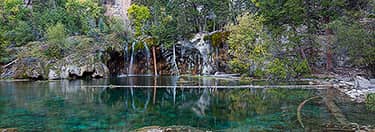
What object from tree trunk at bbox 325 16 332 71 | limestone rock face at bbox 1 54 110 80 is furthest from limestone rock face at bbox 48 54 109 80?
tree trunk at bbox 325 16 332 71

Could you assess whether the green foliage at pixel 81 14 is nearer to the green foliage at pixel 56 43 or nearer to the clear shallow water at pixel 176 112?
the green foliage at pixel 56 43

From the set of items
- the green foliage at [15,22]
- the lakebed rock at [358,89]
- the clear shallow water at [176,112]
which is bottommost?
the clear shallow water at [176,112]

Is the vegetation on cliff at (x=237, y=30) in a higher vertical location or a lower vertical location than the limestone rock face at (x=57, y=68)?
higher

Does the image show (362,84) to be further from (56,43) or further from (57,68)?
(56,43)

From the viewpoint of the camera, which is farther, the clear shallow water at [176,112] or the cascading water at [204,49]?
the cascading water at [204,49]

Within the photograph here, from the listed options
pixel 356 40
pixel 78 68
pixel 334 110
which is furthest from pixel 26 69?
pixel 334 110

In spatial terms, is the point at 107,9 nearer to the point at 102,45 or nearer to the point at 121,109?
the point at 102,45

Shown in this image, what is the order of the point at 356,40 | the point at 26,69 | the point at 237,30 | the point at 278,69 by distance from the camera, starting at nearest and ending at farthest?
the point at 356,40
the point at 278,69
the point at 237,30
the point at 26,69

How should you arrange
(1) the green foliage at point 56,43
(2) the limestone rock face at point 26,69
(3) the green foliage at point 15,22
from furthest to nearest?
(3) the green foliage at point 15,22
(1) the green foliage at point 56,43
(2) the limestone rock face at point 26,69

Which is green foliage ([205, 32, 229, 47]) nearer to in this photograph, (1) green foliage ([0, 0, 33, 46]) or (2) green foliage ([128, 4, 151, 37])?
(2) green foliage ([128, 4, 151, 37])

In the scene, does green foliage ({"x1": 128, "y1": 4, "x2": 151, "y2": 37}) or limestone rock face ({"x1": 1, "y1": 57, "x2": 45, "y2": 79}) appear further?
green foliage ({"x1": 128, "y1": 4, "x2": 151, "y2": 37})

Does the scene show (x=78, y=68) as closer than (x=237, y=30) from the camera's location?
No

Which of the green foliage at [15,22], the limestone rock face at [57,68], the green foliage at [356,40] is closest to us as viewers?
the green foliage at [356,40]

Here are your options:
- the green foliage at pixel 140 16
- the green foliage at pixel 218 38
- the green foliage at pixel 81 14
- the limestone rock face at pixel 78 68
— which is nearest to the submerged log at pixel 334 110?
the green foliage at pixel 218 38
